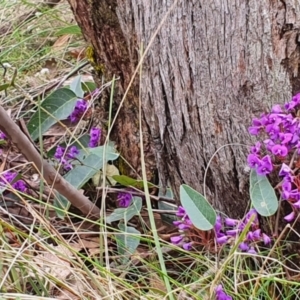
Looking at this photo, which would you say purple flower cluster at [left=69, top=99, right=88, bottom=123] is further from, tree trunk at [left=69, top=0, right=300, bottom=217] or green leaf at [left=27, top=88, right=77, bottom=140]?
tree trunk at [left=69, top=0, right=300, bottom=217]

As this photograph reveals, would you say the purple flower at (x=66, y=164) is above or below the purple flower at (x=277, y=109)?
below

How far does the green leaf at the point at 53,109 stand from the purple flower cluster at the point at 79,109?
0.08m

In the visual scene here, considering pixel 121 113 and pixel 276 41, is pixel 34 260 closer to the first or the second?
pixel 121 113

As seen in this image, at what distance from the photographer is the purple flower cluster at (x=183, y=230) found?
126 cm

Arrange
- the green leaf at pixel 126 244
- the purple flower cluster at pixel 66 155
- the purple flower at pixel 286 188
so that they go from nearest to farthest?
the purple flower at pixel 286 188 < the green leaf at pixel 126 244 < the purple flower cluster at pixel 66 155

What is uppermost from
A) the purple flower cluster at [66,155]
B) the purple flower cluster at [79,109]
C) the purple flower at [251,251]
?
the purple flower cluster at [79,109]

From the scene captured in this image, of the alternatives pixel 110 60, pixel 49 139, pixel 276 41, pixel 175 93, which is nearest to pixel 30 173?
pixel 49 139

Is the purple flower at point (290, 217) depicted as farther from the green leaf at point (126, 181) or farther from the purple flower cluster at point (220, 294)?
the green leaf at point (126, 181)

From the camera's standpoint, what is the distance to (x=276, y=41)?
1183 mm

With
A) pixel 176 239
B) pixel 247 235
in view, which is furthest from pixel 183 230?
pixel 247 235

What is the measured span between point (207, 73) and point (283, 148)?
0.74ft

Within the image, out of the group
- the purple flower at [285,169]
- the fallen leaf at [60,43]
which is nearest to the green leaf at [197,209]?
the purple flower at [285,169]

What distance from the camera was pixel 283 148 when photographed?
1147 mm

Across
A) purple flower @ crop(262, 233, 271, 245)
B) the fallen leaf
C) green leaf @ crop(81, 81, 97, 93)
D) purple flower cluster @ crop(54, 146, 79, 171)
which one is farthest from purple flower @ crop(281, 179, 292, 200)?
the fallen leaf
